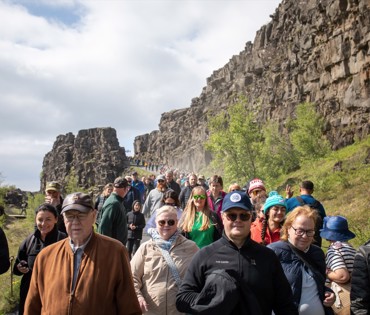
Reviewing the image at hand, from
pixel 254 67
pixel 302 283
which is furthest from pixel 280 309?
pixel 254 67

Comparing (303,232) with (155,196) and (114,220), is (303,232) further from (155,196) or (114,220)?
(155,196)

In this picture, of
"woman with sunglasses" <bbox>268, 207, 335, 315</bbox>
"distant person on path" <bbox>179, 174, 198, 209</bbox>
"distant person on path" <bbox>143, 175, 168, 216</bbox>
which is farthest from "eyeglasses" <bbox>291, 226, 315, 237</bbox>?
"distant person on path" <bbox>179, 174, 198, 209</bbox>

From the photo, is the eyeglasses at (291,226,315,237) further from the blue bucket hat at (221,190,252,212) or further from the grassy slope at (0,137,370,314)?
the grassy slope at (0,137,370,314)

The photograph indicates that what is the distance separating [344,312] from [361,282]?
2.97 ft

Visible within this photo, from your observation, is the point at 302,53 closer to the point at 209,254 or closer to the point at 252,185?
the point at 252,185

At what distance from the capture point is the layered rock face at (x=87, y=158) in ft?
353

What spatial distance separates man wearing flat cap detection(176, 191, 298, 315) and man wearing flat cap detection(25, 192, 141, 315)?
0.59 meters

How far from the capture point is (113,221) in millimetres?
6664

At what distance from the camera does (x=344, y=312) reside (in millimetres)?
4281

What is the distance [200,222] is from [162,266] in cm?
183

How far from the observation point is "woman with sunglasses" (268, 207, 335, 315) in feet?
12.8

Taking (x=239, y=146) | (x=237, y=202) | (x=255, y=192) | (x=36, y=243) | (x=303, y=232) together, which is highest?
(x=239, y=146)

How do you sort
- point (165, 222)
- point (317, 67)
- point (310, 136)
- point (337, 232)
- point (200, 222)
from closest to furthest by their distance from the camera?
1. point (165, 222)
2. point (337, 232)
3. point (200, 222)
4. point (310, 136)
5. point (317, 67)

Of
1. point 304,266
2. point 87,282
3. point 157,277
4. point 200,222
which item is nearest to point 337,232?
point 304,266
